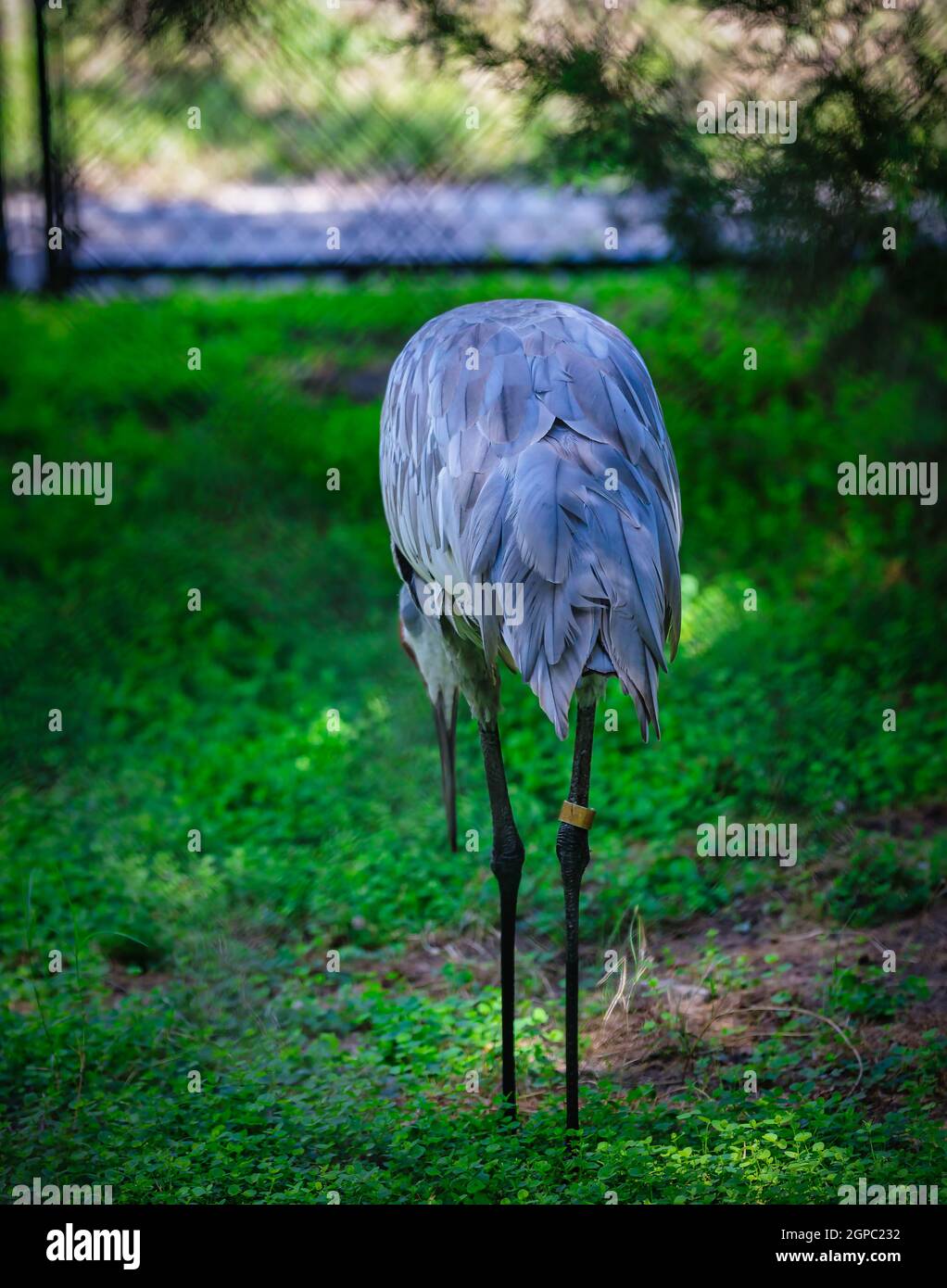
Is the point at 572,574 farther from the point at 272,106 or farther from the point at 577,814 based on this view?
the point at 272,106

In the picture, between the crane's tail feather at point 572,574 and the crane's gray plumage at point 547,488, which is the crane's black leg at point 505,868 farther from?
the crane's tail feather at point 572,574

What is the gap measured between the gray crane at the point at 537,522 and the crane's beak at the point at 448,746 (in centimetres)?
32

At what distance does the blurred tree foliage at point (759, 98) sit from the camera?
13.9 ft

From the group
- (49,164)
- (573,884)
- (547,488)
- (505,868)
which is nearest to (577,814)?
(573,884)

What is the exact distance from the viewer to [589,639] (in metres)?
2.72

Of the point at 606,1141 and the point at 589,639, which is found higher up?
the point at 589,639

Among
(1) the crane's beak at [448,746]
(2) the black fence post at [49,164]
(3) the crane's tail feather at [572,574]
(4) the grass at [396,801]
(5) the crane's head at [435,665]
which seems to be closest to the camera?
(3) the crane's tail feather at [572,574]

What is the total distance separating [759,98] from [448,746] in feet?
7.39

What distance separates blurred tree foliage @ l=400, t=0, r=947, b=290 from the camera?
13.9 feet

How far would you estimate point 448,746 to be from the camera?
3.77m

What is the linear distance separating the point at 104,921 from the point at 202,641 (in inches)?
69.3

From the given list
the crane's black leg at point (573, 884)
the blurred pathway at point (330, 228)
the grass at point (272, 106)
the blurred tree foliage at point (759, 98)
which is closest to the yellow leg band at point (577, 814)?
the crane's black leg at point (573, 884)
